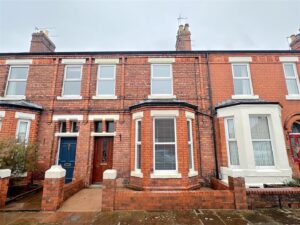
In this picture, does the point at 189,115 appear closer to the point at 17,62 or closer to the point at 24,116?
the point at 24,116

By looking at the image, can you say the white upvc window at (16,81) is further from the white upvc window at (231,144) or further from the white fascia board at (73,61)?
the white upvc window at (231,144)

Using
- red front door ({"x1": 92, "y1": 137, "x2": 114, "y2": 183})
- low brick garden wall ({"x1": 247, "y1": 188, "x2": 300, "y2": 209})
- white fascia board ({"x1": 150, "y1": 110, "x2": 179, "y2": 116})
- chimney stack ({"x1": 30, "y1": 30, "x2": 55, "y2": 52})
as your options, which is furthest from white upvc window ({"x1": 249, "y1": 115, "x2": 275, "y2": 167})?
Answer: chimney stack ({"x1": 30, "y1": 30, "x2": 55, "y2": 52})

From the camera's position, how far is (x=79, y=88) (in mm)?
9062

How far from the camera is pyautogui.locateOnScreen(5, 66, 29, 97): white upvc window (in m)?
9.04

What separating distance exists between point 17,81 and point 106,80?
4802 mm

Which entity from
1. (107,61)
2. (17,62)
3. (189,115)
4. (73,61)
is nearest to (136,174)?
(189,115)

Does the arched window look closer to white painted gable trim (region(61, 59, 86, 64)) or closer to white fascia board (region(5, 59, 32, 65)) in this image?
white painted gable trim (region(61, 59, 86, 64))

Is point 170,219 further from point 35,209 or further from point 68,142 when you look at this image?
point 68,142

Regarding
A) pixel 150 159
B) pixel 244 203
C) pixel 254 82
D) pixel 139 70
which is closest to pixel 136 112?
pixel 150 159

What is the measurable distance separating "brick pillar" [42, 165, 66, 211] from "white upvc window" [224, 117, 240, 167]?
22.6 feet

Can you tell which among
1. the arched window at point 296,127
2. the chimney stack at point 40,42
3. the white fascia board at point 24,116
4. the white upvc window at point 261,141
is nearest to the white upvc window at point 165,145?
the white upvc window at point 261,141

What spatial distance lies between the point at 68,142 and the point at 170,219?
616 centimetres

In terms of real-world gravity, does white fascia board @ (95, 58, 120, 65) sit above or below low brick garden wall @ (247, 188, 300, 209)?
above

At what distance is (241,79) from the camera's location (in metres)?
9.16
